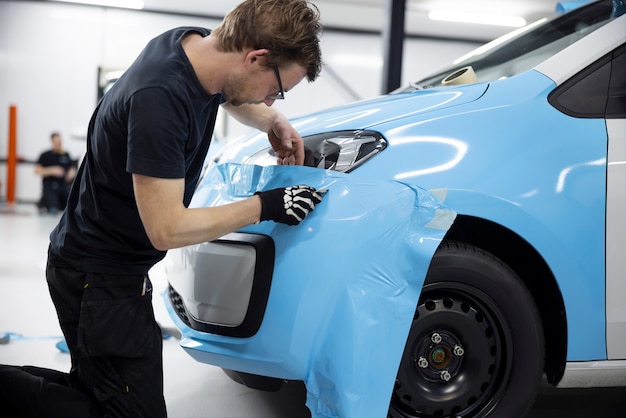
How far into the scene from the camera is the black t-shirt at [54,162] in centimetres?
1120

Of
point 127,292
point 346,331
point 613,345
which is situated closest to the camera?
point 346,331

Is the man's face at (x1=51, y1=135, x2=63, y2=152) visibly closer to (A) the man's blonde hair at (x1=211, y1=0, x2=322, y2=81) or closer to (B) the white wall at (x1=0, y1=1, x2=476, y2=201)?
(B) the white wall at (x1=0, y1=1, x2=476, y2=201)

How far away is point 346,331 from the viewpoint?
1.64 metres

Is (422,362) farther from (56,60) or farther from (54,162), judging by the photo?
(56,60)

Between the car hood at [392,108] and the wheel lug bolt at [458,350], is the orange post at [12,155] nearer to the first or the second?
the car hood at [392,108]

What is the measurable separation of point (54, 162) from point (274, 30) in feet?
35.4

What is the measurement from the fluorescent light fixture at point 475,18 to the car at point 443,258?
1054cm

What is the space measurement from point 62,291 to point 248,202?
577 mm

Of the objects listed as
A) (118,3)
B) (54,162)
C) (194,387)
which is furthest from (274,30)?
(118,3)

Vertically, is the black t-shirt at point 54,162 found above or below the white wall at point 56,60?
below

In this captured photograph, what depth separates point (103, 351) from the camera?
172 centimetres

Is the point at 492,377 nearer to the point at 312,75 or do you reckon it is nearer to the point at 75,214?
the point at 312,75

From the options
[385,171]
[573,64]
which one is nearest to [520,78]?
[573,64]

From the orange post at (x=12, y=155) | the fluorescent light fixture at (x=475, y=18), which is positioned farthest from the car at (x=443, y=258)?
the orange post at (x=12, y=155)
